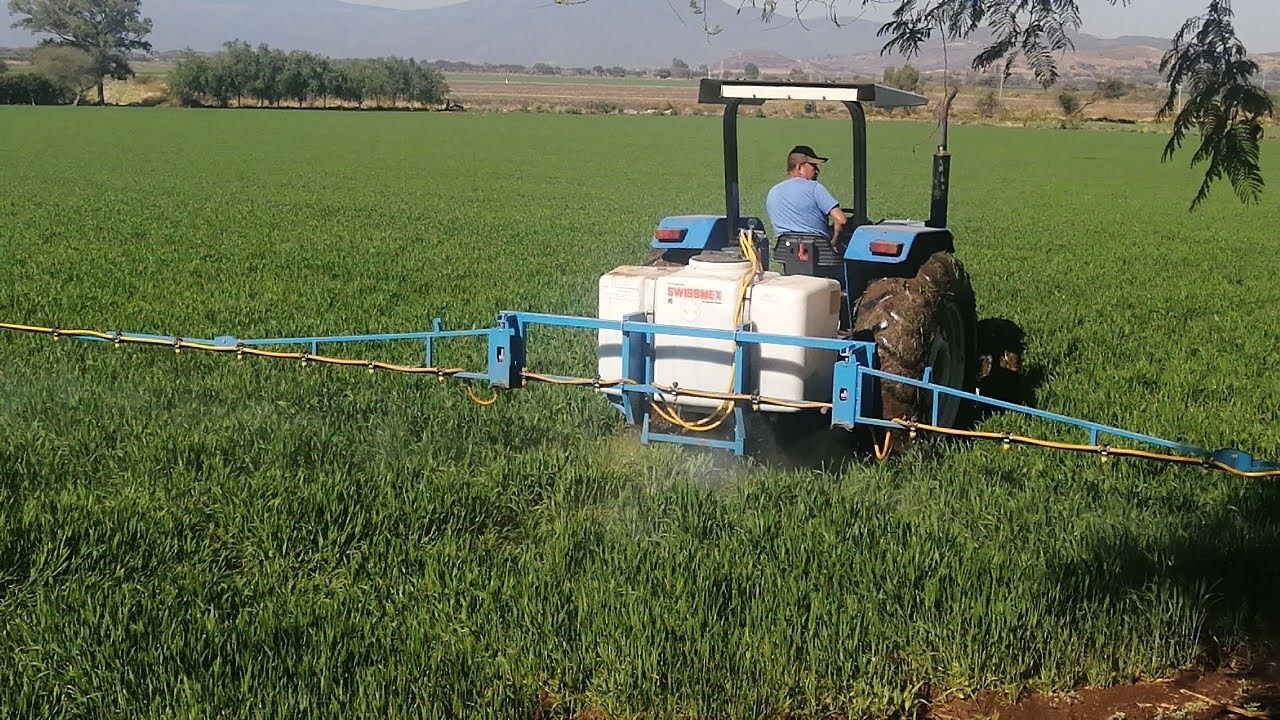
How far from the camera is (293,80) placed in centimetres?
9188

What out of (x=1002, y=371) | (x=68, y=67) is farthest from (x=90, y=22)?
(x=1002, y=371)

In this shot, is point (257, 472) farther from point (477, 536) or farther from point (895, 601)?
point (895, 601)

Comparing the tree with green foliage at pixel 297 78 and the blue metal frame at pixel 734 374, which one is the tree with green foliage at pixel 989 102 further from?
the tree with green foliage at pixel 297 78

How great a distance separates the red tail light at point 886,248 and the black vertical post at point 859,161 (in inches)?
10.2

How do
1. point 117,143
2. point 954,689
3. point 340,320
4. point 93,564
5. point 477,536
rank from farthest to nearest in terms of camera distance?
point 117,143, point 340,320, point 477,536, point 93,564, point 954,689

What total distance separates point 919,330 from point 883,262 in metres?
0.61

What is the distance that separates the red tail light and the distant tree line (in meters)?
89.4

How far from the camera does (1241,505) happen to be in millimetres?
6168

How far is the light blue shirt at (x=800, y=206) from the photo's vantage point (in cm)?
706

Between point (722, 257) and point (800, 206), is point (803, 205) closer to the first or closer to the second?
point (800, 206)

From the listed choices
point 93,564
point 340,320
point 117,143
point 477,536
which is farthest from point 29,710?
point 117,143

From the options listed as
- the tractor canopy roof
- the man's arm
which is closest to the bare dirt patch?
the man's arm

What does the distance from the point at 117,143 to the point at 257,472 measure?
42899 millimetres

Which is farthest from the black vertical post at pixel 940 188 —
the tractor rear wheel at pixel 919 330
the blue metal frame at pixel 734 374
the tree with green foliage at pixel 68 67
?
the tree with green foliage at pixel 68 67
